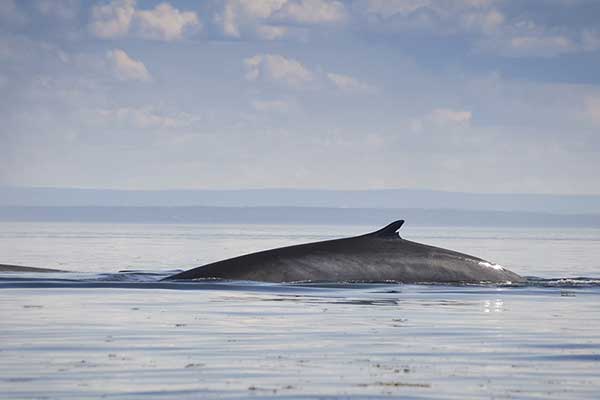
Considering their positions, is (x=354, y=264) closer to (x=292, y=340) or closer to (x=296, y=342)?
(x=292, y=340)

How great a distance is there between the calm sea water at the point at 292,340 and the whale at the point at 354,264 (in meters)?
0.37

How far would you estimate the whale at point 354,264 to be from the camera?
23594 millimetres

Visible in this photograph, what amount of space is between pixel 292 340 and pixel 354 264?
26.9ft

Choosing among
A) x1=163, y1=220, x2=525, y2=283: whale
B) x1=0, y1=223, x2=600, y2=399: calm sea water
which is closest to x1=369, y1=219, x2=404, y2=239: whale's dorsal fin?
x1=163, y1=220, x2=525, y2=283: whale

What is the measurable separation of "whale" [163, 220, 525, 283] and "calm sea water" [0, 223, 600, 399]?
37 centimetres

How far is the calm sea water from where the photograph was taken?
38.6 feet

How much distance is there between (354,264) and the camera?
2367 cm

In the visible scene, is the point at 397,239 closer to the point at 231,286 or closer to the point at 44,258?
the point at 231,286

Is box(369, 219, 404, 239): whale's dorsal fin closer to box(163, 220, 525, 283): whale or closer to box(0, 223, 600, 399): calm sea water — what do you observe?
box(163, 220, 525, 283): whale

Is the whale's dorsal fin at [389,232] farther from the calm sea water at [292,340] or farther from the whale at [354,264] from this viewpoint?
the calm sea water at [292,340]

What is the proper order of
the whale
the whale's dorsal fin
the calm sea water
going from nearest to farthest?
the calm sea water → the whale → the whale's dorsal fin

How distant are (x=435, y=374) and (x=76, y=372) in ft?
10.4

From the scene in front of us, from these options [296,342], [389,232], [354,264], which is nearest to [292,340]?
[296,342]

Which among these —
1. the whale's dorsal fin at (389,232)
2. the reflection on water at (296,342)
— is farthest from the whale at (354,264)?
the reflection on water at (296,342)
